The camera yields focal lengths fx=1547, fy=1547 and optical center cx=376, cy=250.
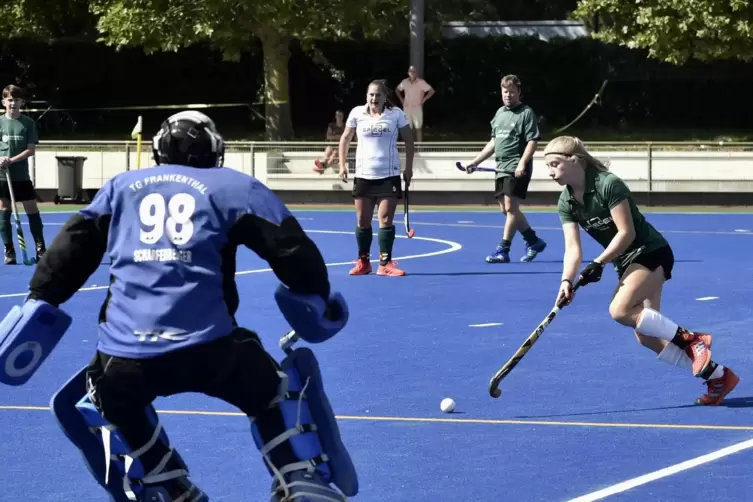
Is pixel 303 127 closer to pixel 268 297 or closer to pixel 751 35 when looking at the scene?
pixel 751 35

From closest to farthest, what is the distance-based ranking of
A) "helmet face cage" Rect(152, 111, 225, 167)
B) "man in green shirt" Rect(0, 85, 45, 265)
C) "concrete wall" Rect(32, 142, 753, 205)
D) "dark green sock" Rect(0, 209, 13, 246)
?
1. "helmet face cage" Rect(152, 111, 225, 167)
2. "man in green shirt" Rect(0, 85, 45, 265)
3. "dark green sock" Rect(0, 209, 13, 246)
4. "concrete wall" Rect(32, 142, 753, 205)

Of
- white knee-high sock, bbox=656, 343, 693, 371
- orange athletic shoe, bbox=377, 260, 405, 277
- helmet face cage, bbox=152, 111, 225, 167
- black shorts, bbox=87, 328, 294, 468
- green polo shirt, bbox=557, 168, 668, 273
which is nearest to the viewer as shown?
black shorts, bbox=87, 328, 294, 468

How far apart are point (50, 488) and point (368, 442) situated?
165cm

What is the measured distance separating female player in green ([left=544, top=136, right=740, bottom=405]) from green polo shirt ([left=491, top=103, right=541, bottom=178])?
307 inches

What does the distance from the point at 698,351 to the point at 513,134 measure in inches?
329

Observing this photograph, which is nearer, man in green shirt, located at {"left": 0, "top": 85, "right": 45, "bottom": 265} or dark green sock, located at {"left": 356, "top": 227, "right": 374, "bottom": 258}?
dark green sock, located at {"left": 356, "top": 227, "right": 374, "bottom": 258}

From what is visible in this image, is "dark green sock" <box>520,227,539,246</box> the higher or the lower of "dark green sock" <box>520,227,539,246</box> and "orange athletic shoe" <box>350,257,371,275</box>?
the higher

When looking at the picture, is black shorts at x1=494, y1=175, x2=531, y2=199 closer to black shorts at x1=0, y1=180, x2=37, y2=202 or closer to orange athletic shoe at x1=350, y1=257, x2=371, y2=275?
orange athletic shoe at x1=350, y1=257, x2=371, y2=275

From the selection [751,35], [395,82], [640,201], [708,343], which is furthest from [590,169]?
[395,82]

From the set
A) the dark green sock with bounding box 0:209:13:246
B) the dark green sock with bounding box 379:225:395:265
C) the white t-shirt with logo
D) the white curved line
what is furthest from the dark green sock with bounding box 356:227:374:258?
the dark green sock with bounding box 0:209:13:246

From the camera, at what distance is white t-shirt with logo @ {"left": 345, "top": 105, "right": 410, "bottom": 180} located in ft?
50.1

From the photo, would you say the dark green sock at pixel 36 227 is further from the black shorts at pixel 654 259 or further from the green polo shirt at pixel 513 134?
the black shorts at pixel 654 259

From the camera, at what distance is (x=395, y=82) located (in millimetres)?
37375

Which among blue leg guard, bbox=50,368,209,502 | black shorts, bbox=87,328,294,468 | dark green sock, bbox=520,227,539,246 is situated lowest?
dark green sock, bbox=520,227,539,246
